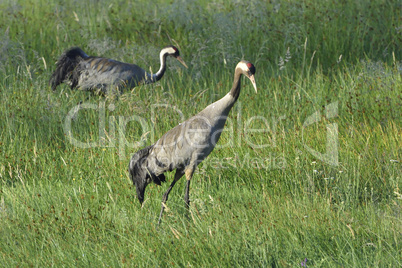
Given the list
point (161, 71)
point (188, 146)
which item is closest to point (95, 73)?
point (161, 71)

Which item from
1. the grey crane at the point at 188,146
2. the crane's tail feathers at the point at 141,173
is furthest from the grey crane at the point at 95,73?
the grey crane at the point at 188,146

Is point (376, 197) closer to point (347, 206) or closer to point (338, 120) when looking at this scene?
point (347, 206)

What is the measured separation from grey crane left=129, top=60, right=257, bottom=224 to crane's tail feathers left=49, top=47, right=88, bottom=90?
3.13 meters

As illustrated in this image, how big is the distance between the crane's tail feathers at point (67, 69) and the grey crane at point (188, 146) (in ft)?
10.3

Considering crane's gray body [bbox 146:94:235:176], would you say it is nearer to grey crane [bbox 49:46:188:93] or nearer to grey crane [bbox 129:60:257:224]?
grey crane [bbox 129:60:257:224]

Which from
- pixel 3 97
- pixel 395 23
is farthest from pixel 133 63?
pixel 395 23

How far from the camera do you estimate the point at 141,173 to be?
4.56 meters

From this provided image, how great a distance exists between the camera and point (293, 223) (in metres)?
3.70

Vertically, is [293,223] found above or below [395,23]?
below

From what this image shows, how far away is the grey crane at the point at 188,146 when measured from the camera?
172 inches

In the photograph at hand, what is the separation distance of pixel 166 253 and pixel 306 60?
16.1 ft

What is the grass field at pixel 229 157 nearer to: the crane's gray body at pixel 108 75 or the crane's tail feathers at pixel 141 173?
the crane's tail feathers at pixel 141 173

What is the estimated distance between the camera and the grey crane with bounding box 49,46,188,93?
723cm

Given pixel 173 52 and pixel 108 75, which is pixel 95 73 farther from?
pixel 173 52
